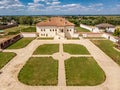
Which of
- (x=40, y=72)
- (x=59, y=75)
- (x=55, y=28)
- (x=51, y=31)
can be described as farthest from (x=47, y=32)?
(x=59, y=75)

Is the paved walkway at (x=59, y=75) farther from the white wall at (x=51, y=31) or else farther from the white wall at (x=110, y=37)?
the white wall at (x=51, y=31)

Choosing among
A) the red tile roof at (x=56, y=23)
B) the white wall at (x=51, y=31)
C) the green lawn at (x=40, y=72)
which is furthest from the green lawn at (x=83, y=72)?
the red tile roof at (x=56, y=23)

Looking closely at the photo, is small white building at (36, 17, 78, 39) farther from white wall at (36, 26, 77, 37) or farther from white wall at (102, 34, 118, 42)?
white wall at (102, 34, 118, 42)

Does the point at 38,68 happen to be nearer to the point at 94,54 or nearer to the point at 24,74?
the point at 24,74

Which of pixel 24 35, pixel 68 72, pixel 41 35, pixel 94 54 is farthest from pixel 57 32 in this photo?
pixel 68 72

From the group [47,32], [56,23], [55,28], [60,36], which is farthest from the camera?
[47,32]

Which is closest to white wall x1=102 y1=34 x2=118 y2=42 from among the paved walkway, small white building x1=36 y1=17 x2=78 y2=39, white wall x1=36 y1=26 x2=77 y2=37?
small white building x1=36 y1=17 x2=78 y2=39

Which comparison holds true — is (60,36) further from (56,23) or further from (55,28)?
(56,23)
